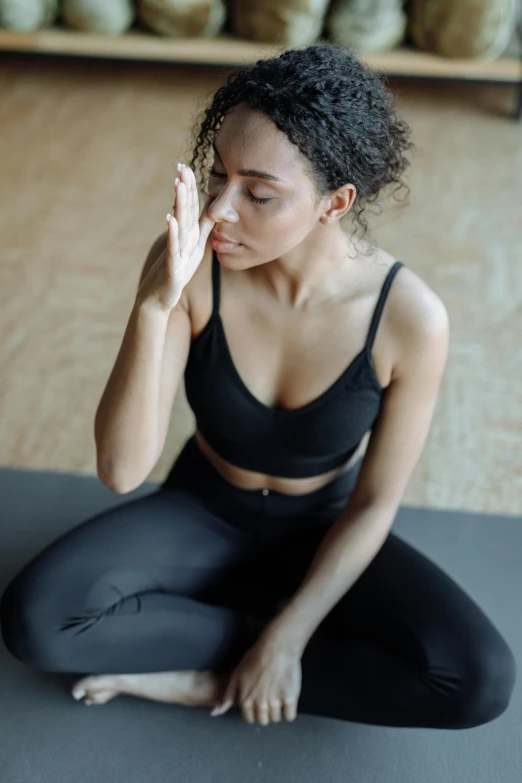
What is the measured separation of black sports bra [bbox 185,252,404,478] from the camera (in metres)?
1.36

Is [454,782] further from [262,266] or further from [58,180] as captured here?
[58,180]

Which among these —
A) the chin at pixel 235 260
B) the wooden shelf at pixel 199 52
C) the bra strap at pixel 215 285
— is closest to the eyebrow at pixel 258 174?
the chin at pixel 235 260

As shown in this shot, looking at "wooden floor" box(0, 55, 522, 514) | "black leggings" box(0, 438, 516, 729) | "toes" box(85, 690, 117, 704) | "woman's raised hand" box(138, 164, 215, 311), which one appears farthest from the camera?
"wooden floor" box(0, 55, 522, 514)

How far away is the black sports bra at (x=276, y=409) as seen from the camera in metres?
1.36

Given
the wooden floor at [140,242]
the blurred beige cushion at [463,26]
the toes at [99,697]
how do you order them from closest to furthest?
the toes at [99,697] → the wooden floor at [140,242] → the blurred beige cushion at [463,26]

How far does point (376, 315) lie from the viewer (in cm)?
135

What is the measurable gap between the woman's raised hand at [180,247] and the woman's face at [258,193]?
27 mm

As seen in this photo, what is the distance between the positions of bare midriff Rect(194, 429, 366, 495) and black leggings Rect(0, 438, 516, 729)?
1 cm

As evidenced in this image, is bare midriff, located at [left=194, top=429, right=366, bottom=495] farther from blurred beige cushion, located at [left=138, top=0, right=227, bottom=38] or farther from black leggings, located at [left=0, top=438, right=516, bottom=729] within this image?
blurred beige cushion, located at [left=138, top=0, right=227, bottom=38]

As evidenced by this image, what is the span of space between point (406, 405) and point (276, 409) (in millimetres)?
196

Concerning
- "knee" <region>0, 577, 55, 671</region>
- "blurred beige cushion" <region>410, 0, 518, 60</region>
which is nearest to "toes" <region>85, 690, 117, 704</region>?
"knee" <region>0, 577, 55, 671</region>

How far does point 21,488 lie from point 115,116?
2.16 meters

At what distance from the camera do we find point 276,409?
138cm

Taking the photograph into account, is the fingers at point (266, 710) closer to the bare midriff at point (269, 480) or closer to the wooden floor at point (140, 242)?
the bare midriff at point (269, 480)
